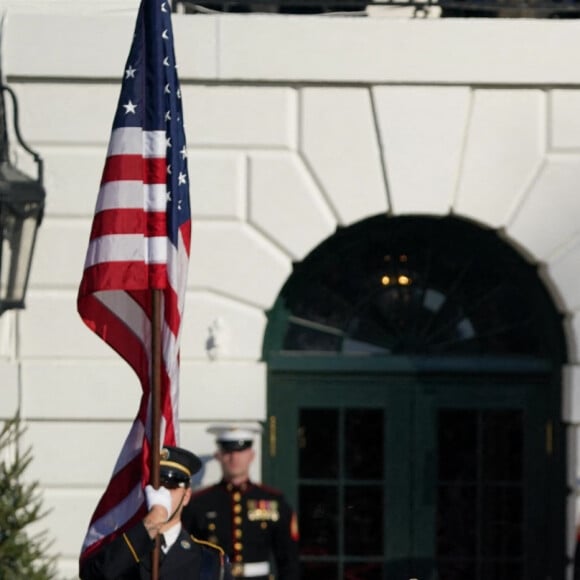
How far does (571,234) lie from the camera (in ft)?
Answer: 38.8

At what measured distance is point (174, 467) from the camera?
28.0 feet

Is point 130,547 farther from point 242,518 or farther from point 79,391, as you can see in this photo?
point 79,391

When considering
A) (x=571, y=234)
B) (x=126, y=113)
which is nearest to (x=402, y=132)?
(x=571, y=234)

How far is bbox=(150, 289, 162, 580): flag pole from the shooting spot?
7.64 metres

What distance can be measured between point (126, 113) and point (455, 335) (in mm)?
4643

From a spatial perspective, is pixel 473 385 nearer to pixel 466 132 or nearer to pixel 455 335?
pixel 455 335

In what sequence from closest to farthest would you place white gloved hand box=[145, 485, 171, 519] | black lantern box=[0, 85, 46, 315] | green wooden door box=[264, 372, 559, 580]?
white gloved hand box=[145, 485, 171, 519]
black lantern box=[0, 85, 46, 315]
green wooden door box=[264, 372, 559, 580]

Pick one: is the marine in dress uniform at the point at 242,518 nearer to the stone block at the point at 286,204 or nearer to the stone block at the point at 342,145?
the stone block at the point at 286,204

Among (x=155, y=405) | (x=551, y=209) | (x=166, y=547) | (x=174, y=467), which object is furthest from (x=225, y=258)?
(x=155, y=405)

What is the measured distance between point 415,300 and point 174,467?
3.93 metres

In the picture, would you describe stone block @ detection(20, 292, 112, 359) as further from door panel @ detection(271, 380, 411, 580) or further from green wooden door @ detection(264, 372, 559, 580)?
door panel @ detection(271, 380, 411, 580)

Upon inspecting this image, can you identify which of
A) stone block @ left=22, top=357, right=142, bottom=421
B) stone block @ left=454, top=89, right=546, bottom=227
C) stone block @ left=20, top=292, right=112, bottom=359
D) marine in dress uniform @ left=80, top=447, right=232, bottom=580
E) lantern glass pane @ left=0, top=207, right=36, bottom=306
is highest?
stone block @ left=454, top=89, right=546, bottom=227

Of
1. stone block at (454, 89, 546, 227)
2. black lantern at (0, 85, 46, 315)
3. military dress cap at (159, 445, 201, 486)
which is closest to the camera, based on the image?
military dress cap at (159, 445, 201, 486)

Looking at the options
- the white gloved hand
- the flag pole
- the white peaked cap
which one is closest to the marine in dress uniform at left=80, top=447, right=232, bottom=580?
the white gloved hand
